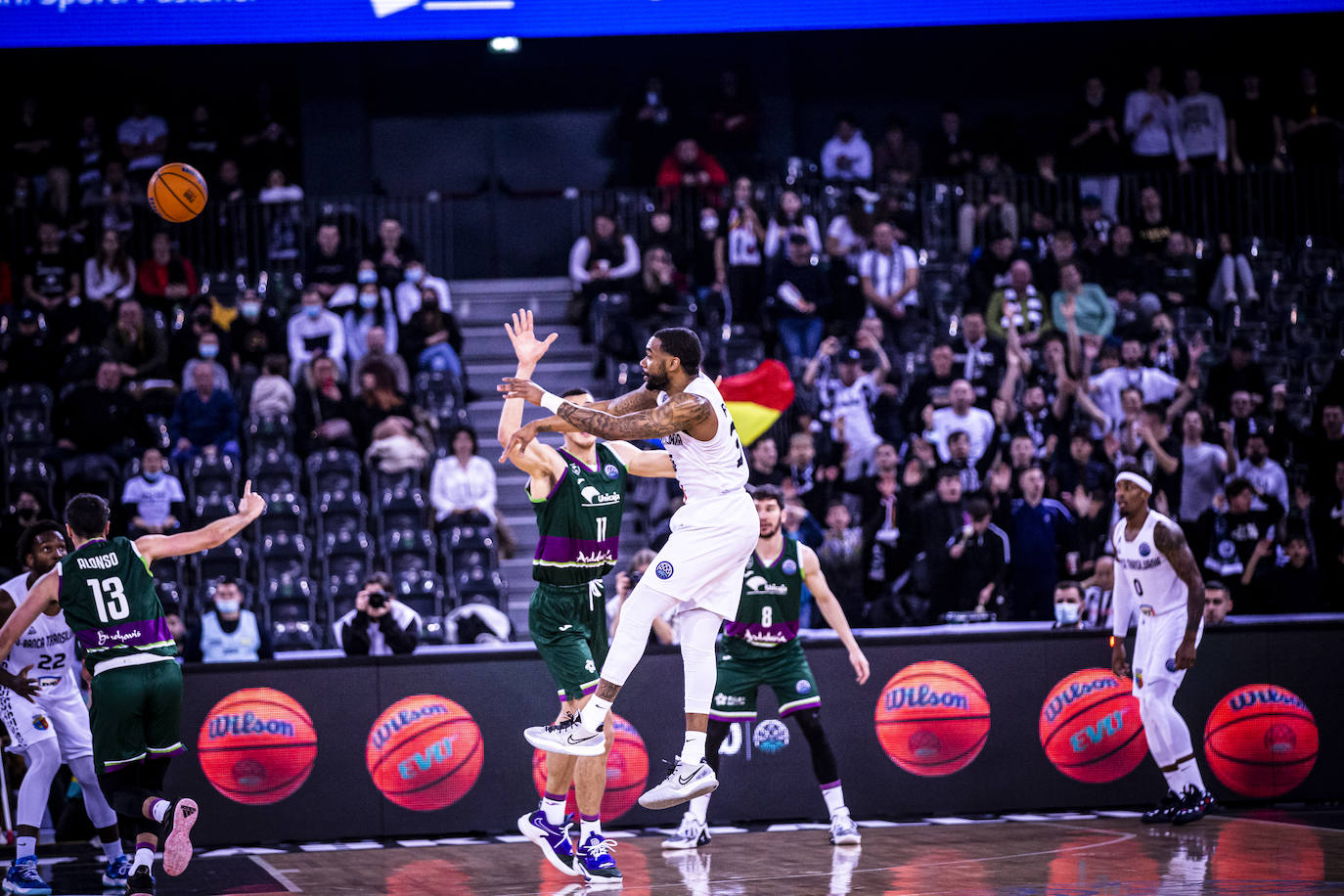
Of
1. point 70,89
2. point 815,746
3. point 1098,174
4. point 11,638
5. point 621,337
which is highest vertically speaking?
point 70,89

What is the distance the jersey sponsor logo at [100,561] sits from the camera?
827 centimetres

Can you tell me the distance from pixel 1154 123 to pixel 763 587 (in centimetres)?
1257

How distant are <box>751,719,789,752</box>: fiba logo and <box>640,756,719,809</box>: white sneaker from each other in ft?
9.92

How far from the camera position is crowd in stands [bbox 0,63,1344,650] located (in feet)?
46.5

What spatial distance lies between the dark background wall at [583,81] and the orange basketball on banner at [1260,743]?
11.0 metres

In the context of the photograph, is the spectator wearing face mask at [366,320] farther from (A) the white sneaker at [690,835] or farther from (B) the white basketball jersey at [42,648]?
(A) the white sneaker at [690,835]

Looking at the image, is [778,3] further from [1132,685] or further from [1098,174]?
[1132,685]

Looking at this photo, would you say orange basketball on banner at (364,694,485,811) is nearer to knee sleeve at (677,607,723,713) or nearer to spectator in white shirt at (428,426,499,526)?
knee sleeve at (677,607,723,713)

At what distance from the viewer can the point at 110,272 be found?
57.5 ft

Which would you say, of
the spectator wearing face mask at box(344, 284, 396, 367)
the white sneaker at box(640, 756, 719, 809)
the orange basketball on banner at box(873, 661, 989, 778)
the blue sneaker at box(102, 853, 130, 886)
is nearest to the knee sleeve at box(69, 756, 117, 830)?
the blue sneaker at box(102, 853, 130, 886)

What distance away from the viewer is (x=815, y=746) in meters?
10.0

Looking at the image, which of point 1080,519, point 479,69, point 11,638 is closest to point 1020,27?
point 479,69

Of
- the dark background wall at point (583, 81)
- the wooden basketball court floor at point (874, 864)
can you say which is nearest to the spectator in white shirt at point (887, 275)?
the dark background wall at point (583, 81)

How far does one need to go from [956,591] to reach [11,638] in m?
7.63
